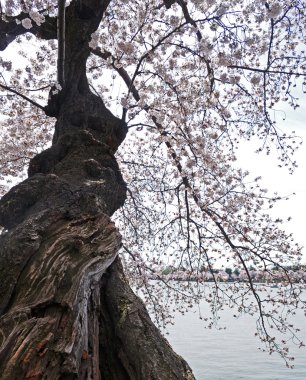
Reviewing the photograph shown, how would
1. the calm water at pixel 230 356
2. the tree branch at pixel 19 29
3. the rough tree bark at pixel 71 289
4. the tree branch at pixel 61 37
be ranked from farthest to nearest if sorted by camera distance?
the calm water at pixel 230 356
the tree branch at pixel 19 29
the tree branch at pixel 61 37
the rough tree bark at pixel 71 289

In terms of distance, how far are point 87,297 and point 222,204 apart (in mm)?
5526

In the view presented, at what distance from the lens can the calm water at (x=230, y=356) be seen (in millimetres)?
12180

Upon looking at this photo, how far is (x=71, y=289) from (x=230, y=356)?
14.2 meters

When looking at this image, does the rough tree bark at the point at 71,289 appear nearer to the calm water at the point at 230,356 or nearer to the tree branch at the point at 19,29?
the tree branch at the point at 19,29

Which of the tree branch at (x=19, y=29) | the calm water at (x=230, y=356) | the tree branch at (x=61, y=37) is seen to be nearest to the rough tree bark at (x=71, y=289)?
the tree branch at (x=61, y=37)

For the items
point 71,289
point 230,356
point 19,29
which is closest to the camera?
point 71,289

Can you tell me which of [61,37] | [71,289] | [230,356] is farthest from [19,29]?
[230,356]

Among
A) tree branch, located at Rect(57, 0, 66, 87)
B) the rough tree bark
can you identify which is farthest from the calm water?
tree branch, located at Rect(57, 0, 66, 87)

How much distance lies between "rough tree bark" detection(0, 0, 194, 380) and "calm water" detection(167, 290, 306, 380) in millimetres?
10110

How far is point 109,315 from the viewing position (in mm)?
2814

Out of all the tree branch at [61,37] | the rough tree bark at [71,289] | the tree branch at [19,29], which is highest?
the tree branch at [19,29]

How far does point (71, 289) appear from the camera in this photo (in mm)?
2129

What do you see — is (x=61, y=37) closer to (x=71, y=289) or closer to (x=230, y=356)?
(x=71, y=289)

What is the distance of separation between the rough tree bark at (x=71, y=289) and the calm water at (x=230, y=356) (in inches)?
398
